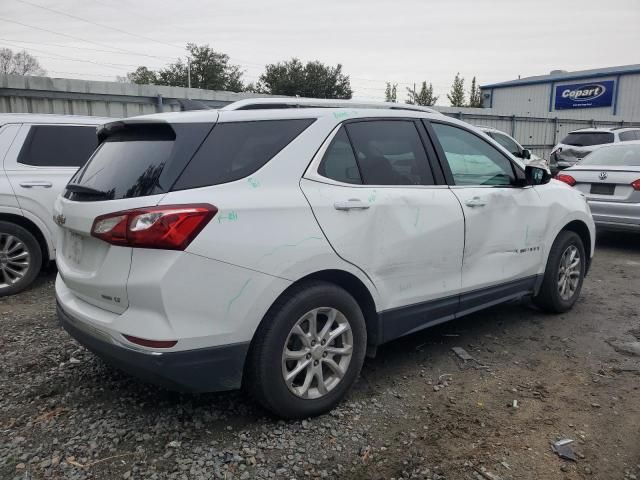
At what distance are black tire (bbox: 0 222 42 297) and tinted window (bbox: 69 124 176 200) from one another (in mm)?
2647

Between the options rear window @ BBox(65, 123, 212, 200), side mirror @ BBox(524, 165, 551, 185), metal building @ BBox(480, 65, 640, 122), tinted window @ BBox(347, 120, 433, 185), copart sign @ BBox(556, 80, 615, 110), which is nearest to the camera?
rear window @ BBox(65, 123, 212, 200)

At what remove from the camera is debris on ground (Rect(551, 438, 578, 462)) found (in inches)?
106

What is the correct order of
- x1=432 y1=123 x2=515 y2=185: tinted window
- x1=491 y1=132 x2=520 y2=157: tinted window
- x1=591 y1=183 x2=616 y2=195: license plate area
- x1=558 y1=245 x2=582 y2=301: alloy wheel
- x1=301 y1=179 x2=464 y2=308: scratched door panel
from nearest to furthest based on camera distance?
x1=301 y1=179 x2=464 y2=308: scratched door panel, x1=432 y1=123 x2=515 y2=185: tinted window, x1=558 y1=245 x2=582 y2=301: alloy wheel, x1=591 y1=183 x2=616 y2=195: license plate area, x1=491 y1=132 x2=520 y2=157: tinted window

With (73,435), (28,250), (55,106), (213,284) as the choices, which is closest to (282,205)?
(213,284)

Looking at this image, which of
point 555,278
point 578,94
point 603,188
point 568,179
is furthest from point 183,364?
point 578,94

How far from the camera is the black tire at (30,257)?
5199 mm

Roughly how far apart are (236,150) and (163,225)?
587mm

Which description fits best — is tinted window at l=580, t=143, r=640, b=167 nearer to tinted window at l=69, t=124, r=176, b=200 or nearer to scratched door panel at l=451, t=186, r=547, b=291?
scratched door panel at l=451, t=186, r=547, b=291

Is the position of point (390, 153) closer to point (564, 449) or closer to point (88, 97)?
point (564, 449)

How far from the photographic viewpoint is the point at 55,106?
8.87 m

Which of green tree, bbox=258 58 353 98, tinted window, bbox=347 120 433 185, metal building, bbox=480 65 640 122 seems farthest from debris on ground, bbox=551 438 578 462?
green tree, bbox=258 58 353 98

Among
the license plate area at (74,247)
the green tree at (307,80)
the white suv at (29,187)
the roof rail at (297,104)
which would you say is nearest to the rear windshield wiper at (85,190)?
the license plate area at (74,247)

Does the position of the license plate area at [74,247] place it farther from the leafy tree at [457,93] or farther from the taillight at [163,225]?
the leafy tree at [457,93]

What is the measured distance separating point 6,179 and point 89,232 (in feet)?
10.7
